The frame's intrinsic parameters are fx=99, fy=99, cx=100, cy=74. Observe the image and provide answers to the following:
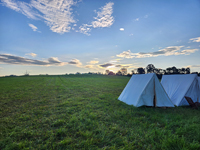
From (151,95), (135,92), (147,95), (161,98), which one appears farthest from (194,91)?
(135,92)

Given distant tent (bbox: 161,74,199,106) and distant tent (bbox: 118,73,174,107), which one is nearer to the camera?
distant tent (bbox: 118,73,174,107)

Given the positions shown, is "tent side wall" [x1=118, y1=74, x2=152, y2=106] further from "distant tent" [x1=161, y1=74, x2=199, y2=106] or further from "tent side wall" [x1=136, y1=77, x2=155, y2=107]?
"distant tent" [x1=161, y1=74, x2=199, y2=106]

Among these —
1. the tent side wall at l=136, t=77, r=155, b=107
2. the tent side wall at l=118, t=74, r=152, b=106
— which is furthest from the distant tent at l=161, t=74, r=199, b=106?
the tent side wall at l=118, t=74, r=152, b=106

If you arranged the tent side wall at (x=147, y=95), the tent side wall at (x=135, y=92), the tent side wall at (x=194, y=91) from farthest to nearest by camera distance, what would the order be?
the tent side wall at (x=194, y=91), the tent side wall at (x=135, y=92), the tent side wall at (x=147, y=95)

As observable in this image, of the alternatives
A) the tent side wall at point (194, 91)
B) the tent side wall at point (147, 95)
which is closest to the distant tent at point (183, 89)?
the tent side wall at point (194, 91)

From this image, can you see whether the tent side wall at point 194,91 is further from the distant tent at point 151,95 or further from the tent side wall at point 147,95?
the tent side wall at point 147,95

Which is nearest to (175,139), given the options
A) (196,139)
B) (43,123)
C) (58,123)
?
(196,139)

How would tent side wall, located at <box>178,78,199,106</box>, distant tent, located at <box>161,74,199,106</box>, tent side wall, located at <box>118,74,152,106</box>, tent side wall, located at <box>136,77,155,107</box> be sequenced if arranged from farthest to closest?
tent side wall, located at <box>178,78,199,106</box> < distant tent, located at <box>161,74,199,106</box> < tent side wall, located at <box>118,74,152,106</box> < tent side wall, located at <box>136,77,155,107</box>

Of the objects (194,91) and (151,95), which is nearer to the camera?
(151,95)

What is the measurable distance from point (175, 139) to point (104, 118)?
3.16 metres

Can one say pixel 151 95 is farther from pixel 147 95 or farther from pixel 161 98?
pixel 161 98

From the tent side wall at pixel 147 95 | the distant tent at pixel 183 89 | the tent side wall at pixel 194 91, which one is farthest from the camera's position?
the tent side wall at pixel 194 91

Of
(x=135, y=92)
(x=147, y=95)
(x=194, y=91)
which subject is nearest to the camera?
(x=147, y=95)

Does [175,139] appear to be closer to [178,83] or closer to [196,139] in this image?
[196,139]
